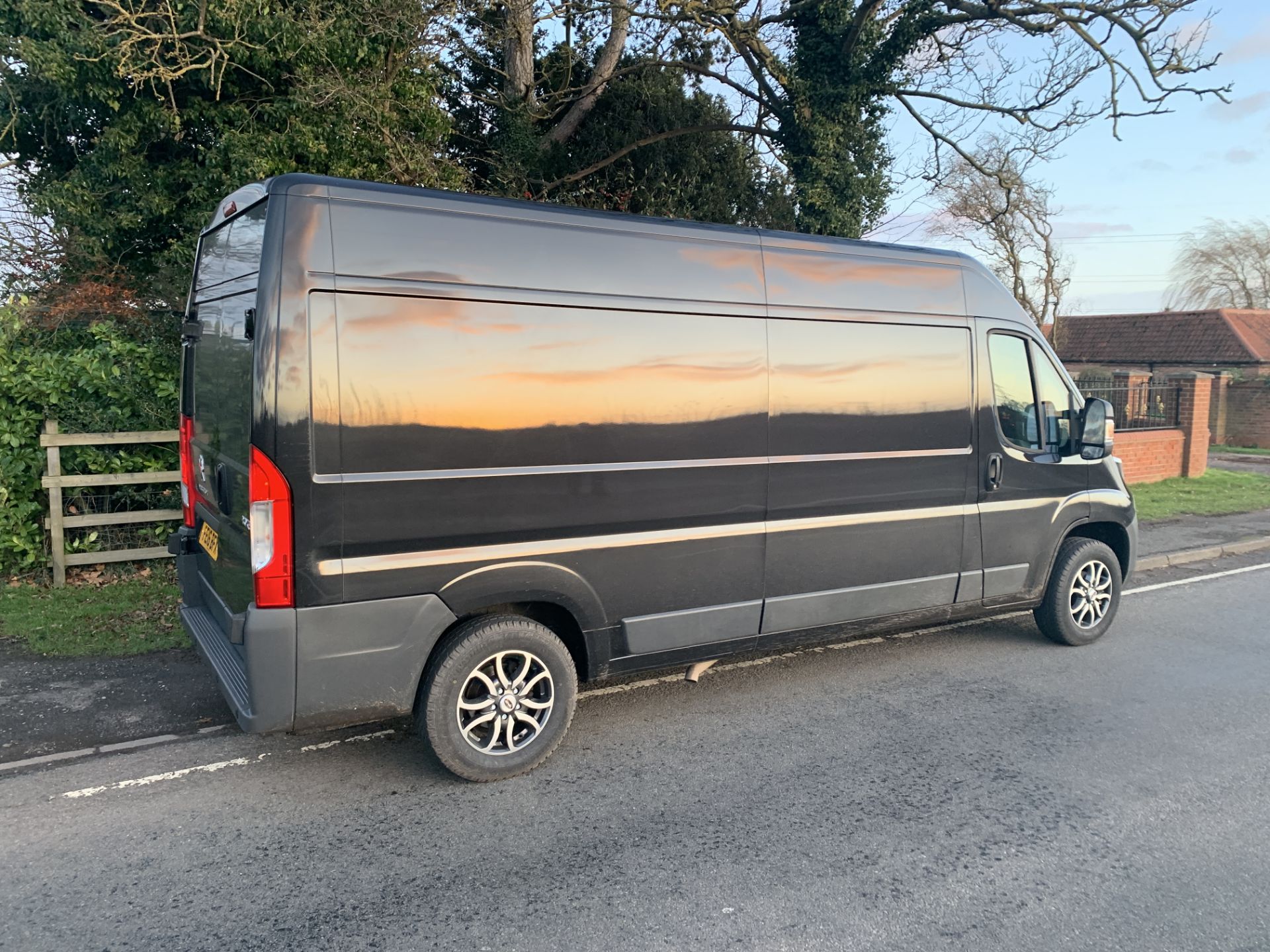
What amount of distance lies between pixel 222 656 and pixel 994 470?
14.2 feet

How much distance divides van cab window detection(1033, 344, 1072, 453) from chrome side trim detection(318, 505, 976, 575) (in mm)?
979

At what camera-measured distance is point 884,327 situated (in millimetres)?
5094

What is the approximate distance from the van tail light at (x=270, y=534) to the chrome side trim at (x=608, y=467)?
6.2 inches

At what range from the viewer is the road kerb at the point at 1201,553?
9.14 metres

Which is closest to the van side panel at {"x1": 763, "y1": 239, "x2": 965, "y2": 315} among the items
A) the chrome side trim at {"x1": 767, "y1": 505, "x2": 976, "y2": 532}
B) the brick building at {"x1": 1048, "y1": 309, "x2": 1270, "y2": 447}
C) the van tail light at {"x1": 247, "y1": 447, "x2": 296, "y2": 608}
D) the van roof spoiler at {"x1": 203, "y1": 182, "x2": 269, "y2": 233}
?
the chrome side trim at {"x1": 767, "y1": 505, "x2": 976, "y2": 532}

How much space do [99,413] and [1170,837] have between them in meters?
7.68

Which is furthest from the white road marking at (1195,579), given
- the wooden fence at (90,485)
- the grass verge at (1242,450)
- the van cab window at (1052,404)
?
the grass verge at (1242,450)

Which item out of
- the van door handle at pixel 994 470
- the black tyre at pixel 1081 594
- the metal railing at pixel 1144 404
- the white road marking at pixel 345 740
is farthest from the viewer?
the metal railing at pixel 1144 404

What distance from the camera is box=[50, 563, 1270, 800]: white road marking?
407 centimetres

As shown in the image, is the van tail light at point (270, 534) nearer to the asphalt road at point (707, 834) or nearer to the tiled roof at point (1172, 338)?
the asphalt road at point (707, 834)

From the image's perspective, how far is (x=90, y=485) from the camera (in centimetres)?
712

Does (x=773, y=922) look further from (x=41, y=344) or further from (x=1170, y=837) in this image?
(x=41, y=344)

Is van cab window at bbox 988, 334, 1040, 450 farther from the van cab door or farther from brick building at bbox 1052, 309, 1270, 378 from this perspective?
brick building at bbox 1052, 309, 1270, 378

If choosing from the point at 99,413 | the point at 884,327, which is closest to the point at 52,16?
the point at 99,413
